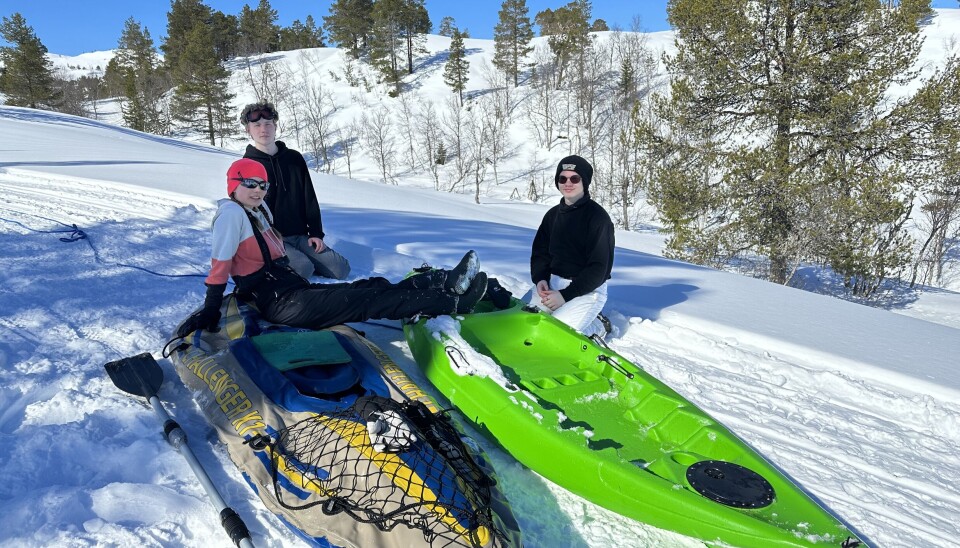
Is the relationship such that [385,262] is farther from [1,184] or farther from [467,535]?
[1,184]

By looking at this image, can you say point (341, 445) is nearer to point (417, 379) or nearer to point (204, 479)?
point (204, 479)

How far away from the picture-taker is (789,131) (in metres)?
11.4

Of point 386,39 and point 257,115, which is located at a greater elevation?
point 386,39

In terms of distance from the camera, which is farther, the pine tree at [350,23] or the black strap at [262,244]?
the pine tree at [350,23]

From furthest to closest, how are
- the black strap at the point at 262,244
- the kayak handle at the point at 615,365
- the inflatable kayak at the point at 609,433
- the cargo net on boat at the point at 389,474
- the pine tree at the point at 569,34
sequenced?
the pine tree at the point at 569,34
the black strap at the point at 262,244
the kayak handle at the point at 615,365
the inflatable kayak at the point at 609,433
the cargo net on boat at the point at 389,474

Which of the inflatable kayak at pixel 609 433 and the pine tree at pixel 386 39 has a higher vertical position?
the pine tree at pixel 386 39

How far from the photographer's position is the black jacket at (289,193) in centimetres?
502

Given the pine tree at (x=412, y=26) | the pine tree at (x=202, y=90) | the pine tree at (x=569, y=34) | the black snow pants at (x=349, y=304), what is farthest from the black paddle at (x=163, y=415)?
the pine tree at (x=412, y=26)

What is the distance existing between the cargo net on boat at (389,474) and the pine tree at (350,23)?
4568 centimetres

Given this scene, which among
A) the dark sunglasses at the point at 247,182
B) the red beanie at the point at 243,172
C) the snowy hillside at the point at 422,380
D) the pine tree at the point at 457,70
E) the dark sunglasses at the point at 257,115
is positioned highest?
the pine tree at the point at 457,70

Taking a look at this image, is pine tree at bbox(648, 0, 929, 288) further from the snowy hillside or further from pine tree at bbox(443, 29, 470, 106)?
pine tree at bbox(443, 29, 470, 106)

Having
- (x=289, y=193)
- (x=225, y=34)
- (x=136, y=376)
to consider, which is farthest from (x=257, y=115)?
(x=225, y=34)

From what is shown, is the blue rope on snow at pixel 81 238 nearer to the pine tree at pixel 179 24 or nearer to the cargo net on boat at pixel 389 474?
the cargo net on boat at pixel 389 474

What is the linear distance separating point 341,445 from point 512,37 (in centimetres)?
4174
